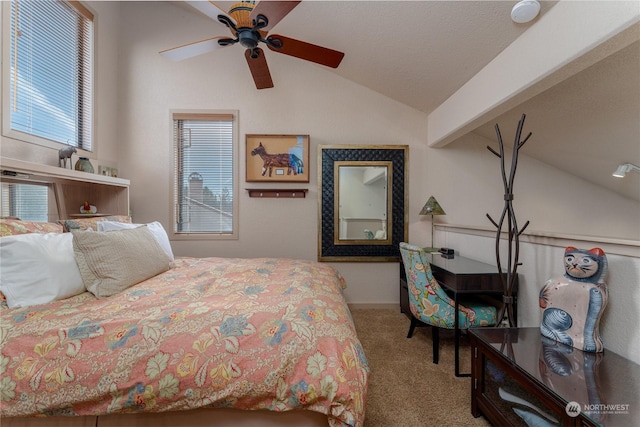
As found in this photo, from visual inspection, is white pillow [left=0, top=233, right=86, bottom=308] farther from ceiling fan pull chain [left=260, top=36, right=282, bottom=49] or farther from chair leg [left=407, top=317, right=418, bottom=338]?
chair leg [left=407, top=317, right=418, bottom=338]

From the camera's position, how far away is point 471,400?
1571 millimetres

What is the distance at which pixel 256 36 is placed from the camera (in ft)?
5.66

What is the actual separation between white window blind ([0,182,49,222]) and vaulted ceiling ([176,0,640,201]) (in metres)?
2.40

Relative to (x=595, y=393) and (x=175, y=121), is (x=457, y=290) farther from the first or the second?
(x=175, y=121)

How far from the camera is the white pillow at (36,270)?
1.30m

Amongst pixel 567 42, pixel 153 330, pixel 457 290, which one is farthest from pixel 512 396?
pixel 567 42

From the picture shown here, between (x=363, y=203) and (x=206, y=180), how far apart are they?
6.42 ft

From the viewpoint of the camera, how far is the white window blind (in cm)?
193

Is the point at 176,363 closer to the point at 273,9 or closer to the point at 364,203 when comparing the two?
the point at 273,9

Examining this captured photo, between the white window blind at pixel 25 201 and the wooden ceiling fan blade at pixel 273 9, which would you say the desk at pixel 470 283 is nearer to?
the wooden ceiling fan blade at pixel 273 9

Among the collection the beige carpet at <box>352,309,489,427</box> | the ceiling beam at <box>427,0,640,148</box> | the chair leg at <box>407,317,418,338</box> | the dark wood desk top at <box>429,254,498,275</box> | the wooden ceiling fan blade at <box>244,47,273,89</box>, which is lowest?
the beige carpet at <box>352,309,489,427</box>
